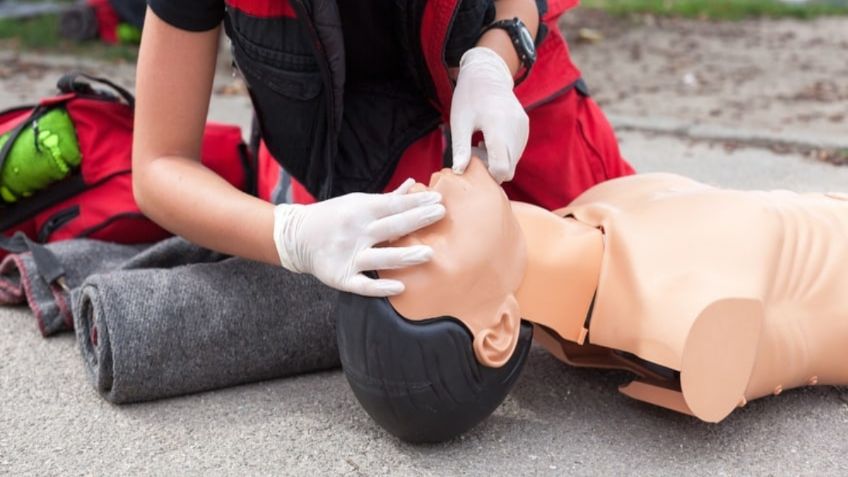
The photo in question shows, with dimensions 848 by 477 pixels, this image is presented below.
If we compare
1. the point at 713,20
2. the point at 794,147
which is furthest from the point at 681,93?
the point at 713,20

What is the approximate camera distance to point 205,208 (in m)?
1.37

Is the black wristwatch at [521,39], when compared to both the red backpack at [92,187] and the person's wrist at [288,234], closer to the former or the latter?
the person's wrist at [288,234]

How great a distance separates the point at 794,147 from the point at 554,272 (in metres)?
1.63

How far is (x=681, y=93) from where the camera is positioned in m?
3.56

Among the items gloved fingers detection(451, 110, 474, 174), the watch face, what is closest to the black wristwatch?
the watch face

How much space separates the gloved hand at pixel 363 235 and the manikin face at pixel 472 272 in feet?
0.06

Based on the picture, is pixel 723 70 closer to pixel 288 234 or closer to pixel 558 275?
pixel 558 275

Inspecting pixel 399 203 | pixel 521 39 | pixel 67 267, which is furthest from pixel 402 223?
pixel 67 267

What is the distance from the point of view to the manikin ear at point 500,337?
1.22 metres

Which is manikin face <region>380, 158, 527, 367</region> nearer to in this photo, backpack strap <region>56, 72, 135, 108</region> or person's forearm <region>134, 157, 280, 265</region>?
person's forearm <region>134, 157, 280, 265</region>

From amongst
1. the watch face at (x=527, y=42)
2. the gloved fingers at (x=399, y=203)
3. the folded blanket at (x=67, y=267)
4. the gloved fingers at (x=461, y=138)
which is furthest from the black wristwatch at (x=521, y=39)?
the folded blanket at (x=67, y=267)

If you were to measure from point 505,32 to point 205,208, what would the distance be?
1.72ft

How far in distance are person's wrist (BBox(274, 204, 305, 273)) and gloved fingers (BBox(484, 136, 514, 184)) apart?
253 millimetres

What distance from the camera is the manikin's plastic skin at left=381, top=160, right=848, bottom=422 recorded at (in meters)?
1.23
